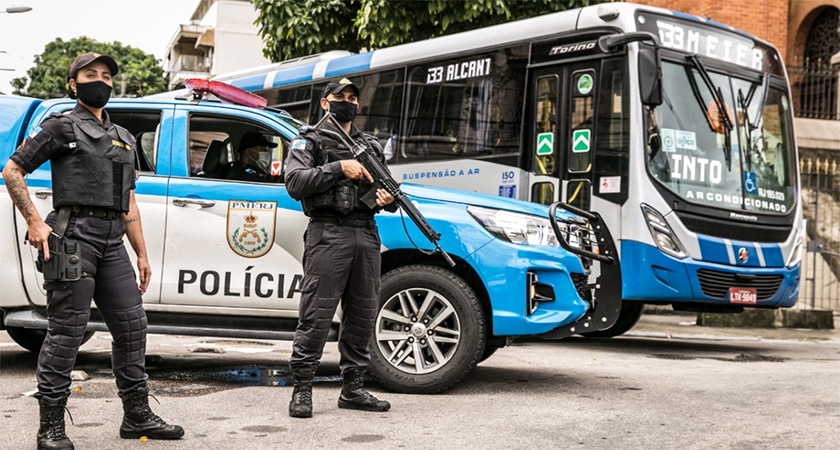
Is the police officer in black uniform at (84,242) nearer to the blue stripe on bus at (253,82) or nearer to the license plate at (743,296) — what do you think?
the license plate at (743,296)

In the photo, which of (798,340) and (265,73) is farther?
(265,73)

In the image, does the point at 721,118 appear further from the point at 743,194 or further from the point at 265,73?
the point at 265,73

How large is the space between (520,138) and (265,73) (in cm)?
551

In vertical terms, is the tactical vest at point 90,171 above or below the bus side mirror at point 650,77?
below

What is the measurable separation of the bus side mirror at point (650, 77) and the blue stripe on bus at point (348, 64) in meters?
4.10

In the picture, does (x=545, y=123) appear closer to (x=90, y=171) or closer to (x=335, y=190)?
(x=335, y=190)

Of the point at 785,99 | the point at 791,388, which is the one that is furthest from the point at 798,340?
the point at 791,388

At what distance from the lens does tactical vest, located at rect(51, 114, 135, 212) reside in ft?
15.4

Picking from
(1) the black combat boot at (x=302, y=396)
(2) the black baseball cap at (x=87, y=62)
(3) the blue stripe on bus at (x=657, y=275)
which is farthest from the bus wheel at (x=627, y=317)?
(2) the black baseball cap at (x=87, y=62)

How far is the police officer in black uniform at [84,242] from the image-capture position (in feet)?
15.2

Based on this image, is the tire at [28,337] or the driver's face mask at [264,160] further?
the tire at [28,337]

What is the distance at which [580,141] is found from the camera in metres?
9.88

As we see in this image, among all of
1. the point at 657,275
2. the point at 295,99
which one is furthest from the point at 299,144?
the point at 295,99

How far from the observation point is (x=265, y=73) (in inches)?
583
